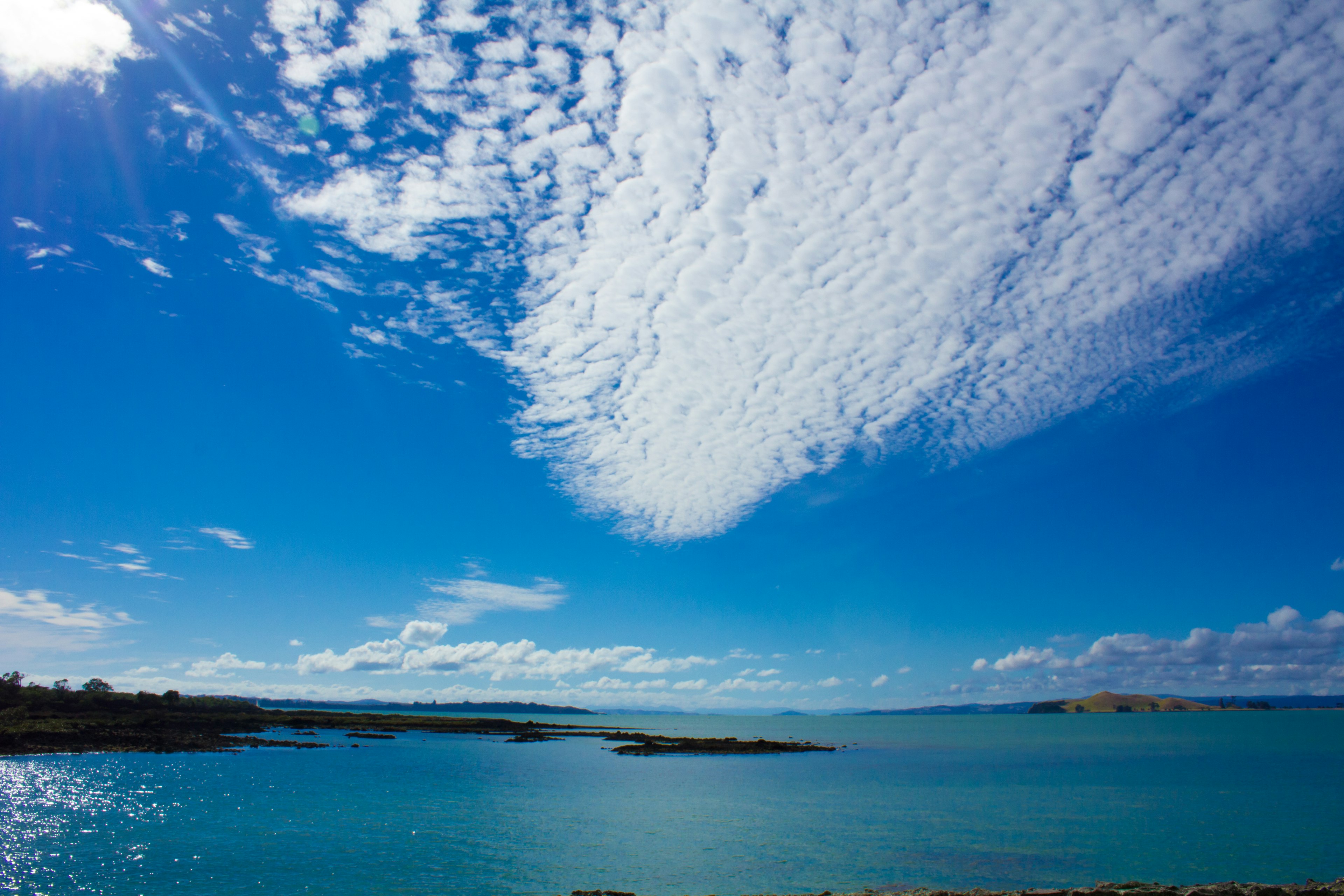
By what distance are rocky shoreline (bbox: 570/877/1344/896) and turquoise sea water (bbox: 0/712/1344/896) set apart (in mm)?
1360

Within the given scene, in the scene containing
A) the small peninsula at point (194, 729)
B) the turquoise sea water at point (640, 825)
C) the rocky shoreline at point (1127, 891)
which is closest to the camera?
the rocky shoreline at point (1127, 891)

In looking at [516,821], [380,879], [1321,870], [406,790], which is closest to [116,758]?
[406,790]

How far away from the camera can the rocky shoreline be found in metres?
22.7

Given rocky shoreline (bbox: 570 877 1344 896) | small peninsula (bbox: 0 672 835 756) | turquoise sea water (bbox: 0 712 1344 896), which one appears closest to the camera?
rocky shoreline (bbox: 570 877 1344 896)

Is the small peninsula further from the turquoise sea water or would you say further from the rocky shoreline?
the rocky shoreline

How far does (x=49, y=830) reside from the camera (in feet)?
106

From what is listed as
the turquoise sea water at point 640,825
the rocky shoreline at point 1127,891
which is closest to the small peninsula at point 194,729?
the turquoise sea water at point 640,825

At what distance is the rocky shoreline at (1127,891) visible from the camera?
74.3 ft

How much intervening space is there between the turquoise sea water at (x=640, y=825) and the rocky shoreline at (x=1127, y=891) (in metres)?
1.36

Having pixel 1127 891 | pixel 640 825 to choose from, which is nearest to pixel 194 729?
pixel 640 825

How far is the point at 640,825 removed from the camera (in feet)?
124

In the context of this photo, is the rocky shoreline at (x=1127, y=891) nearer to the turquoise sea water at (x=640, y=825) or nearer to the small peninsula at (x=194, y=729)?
the turquoise sea water at (x=640, y=825)

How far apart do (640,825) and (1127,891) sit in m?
23.7

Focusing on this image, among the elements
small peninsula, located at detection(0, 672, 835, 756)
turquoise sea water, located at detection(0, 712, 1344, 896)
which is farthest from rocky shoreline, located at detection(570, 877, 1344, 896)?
small peninsula, located at detection(0, 672, 835, 756)
